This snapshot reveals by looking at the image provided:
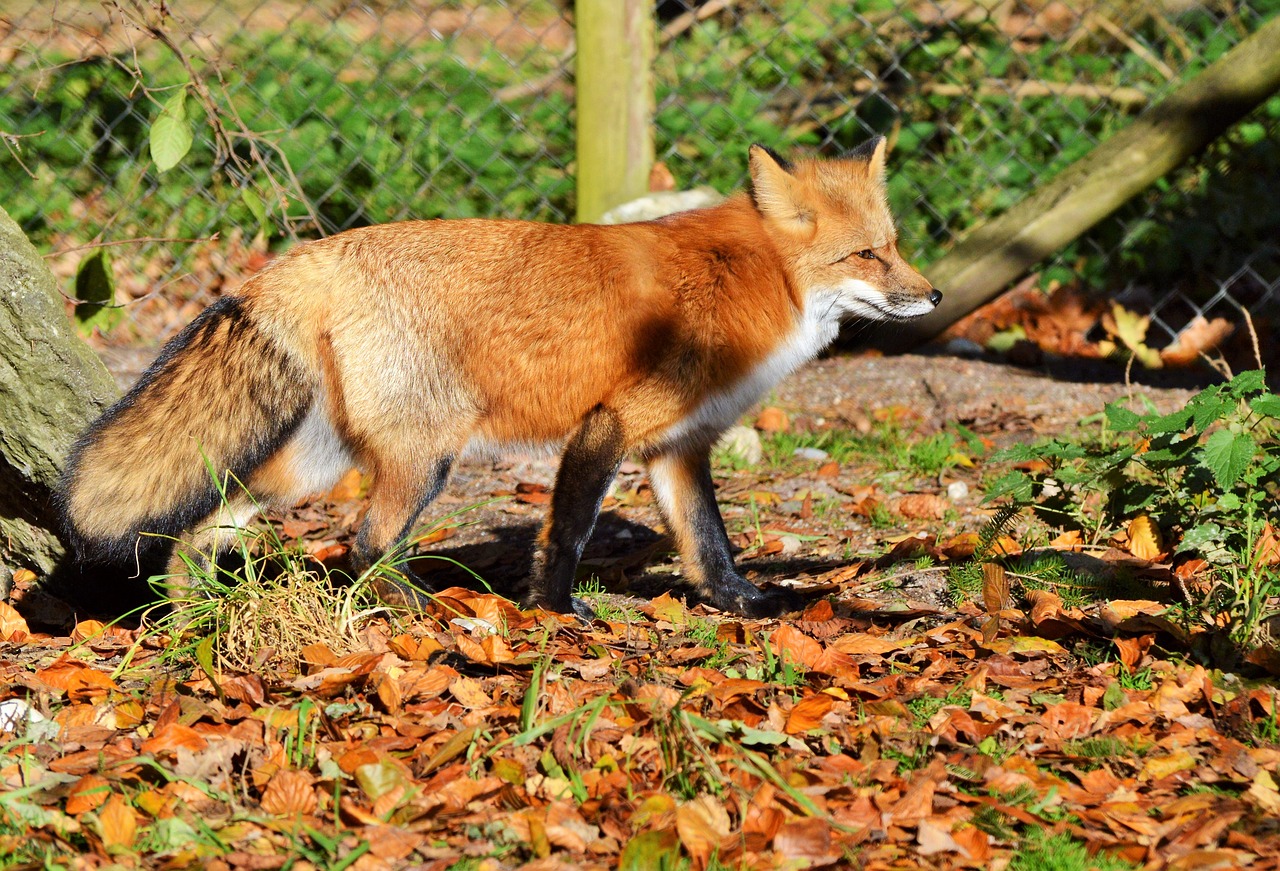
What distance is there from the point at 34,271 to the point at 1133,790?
152 inches

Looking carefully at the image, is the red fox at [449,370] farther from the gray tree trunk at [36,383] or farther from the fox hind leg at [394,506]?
the gray tree trunk at [36,383]

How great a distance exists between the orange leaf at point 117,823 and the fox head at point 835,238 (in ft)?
9.21

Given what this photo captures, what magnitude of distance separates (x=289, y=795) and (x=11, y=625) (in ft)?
6.63

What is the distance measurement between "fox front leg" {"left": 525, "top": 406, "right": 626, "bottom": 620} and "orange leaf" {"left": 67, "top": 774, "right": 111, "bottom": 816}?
1.63 m

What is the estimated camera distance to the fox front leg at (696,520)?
4.49 metres

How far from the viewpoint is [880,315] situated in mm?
4523

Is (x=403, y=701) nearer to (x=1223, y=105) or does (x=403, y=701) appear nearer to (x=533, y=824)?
(x=533, y=824)

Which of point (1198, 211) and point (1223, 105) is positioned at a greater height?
point (1223, 105)

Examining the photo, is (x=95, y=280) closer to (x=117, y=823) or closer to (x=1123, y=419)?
(x=117, y=823)

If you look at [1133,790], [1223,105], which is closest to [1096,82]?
[1223,105]

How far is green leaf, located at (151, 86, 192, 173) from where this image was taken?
12.6 ft

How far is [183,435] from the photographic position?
4066mm

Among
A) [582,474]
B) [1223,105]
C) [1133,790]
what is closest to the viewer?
[1133,790]

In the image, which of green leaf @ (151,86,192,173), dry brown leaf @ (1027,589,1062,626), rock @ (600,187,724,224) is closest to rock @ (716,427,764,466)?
rock @ (600,187,724,224)
